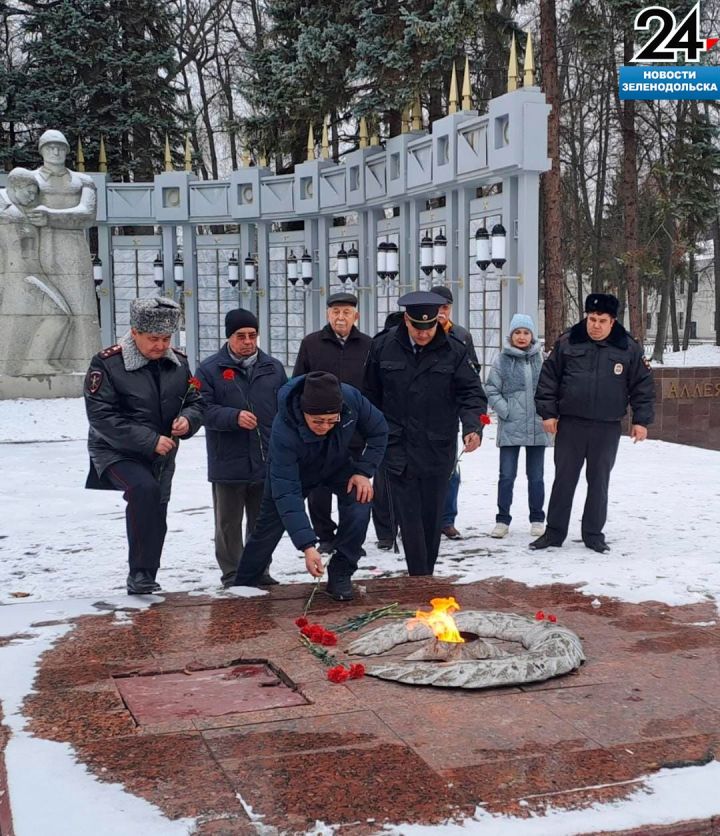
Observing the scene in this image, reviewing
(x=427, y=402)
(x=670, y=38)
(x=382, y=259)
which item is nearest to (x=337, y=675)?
(x=427, y=402)

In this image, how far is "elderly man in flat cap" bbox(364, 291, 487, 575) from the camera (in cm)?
645

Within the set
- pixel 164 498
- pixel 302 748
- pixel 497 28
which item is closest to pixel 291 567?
pixel 164 498

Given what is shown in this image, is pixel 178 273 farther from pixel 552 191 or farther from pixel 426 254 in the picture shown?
pixel 552 191

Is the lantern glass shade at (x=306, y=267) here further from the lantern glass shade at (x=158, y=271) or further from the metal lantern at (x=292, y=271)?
the lantern glass shade at (x=158, y=271)

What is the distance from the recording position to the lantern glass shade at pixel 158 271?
82.1ft

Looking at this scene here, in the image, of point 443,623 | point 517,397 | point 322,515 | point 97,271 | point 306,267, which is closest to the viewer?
point 443,623

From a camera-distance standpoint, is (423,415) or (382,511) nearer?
(423,415)

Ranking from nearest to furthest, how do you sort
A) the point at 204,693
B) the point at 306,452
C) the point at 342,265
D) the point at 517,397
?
the point at 204,693
the point at 306,452
the point at 517,397
the point at 342,265

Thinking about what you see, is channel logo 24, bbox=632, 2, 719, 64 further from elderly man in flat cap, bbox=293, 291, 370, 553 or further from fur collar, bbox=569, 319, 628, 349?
elderly man in flat cap, bbox=293, 291, 370, 553

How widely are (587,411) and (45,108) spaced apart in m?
25.9

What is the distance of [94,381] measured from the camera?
6156 millimetres

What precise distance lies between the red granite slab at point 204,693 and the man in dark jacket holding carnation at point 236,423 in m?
1.71

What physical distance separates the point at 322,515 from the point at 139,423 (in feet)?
5.48

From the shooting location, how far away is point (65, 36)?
2956 cm
